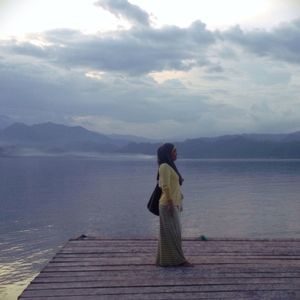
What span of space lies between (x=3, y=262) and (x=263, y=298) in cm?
2330

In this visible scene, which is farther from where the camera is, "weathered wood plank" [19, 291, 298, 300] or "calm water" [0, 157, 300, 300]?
"calm water" [0, 157, 300, 300]

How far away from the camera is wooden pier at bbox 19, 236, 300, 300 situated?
7457mm

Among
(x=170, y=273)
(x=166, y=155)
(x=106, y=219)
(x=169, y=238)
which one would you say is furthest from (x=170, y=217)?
(x=106, y=219)

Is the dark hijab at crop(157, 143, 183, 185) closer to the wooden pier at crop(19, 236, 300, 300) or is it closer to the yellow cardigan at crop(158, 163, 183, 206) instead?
the yellow cardigan at crop(158, 163, 183, 206)

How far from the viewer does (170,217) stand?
29.8 ft

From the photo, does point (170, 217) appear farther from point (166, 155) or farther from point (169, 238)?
point (166, 155)

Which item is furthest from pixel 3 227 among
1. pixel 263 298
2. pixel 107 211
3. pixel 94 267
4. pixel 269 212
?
pixel 263 298

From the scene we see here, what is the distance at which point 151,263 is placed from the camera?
30.7 ft

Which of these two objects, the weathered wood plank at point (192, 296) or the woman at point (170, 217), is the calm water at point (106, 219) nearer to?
the woman at point (170, 217)

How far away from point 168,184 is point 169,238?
1.14 m

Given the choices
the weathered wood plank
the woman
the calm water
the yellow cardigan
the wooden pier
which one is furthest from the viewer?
the calm water

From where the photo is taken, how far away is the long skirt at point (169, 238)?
906 centimetres

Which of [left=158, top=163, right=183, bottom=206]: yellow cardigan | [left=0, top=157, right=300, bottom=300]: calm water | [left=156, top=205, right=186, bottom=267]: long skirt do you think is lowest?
[left=0, top=157, right=300, bottom=300]: calm water

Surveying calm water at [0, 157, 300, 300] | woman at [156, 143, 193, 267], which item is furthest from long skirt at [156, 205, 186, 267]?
calm water at [0, 157, 300, 300]
